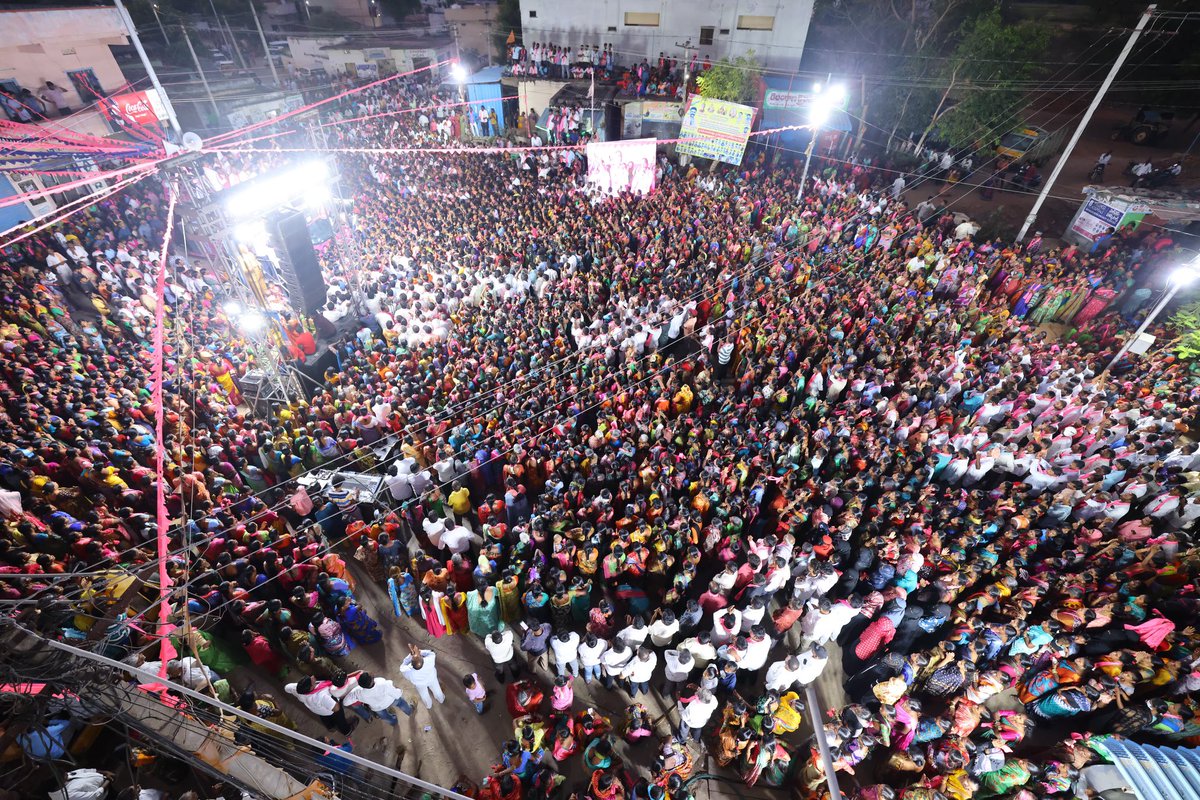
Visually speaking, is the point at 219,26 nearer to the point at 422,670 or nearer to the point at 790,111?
the point at 790,111

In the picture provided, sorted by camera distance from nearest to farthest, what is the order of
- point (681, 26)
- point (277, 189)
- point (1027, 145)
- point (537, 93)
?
point (277, 189) < point (1027, 145) < point (681, 26) < point (537, 93)

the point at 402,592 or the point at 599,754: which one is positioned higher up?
the point at 599,754

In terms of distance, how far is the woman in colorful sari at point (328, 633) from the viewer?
5504 millimetres

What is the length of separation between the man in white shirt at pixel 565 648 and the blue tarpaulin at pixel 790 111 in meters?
20.6

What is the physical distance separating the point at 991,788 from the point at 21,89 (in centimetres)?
2719

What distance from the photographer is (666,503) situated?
256 inches

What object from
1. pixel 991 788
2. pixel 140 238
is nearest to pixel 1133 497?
pixel 991 788

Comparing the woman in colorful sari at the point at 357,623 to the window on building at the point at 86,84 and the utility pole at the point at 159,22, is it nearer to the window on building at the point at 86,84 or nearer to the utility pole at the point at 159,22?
the window on building at the point at 86,84

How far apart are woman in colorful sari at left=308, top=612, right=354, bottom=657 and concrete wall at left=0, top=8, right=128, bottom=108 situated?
21.7 meters

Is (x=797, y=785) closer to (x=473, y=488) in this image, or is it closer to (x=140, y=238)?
(x=473, y=488)

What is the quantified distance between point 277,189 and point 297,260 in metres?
1.60

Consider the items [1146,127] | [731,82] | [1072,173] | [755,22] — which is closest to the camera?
[731,82]

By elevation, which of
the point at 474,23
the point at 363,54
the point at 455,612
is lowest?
the point at 455,612

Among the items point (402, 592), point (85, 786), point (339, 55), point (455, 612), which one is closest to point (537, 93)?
point (339, 55)
